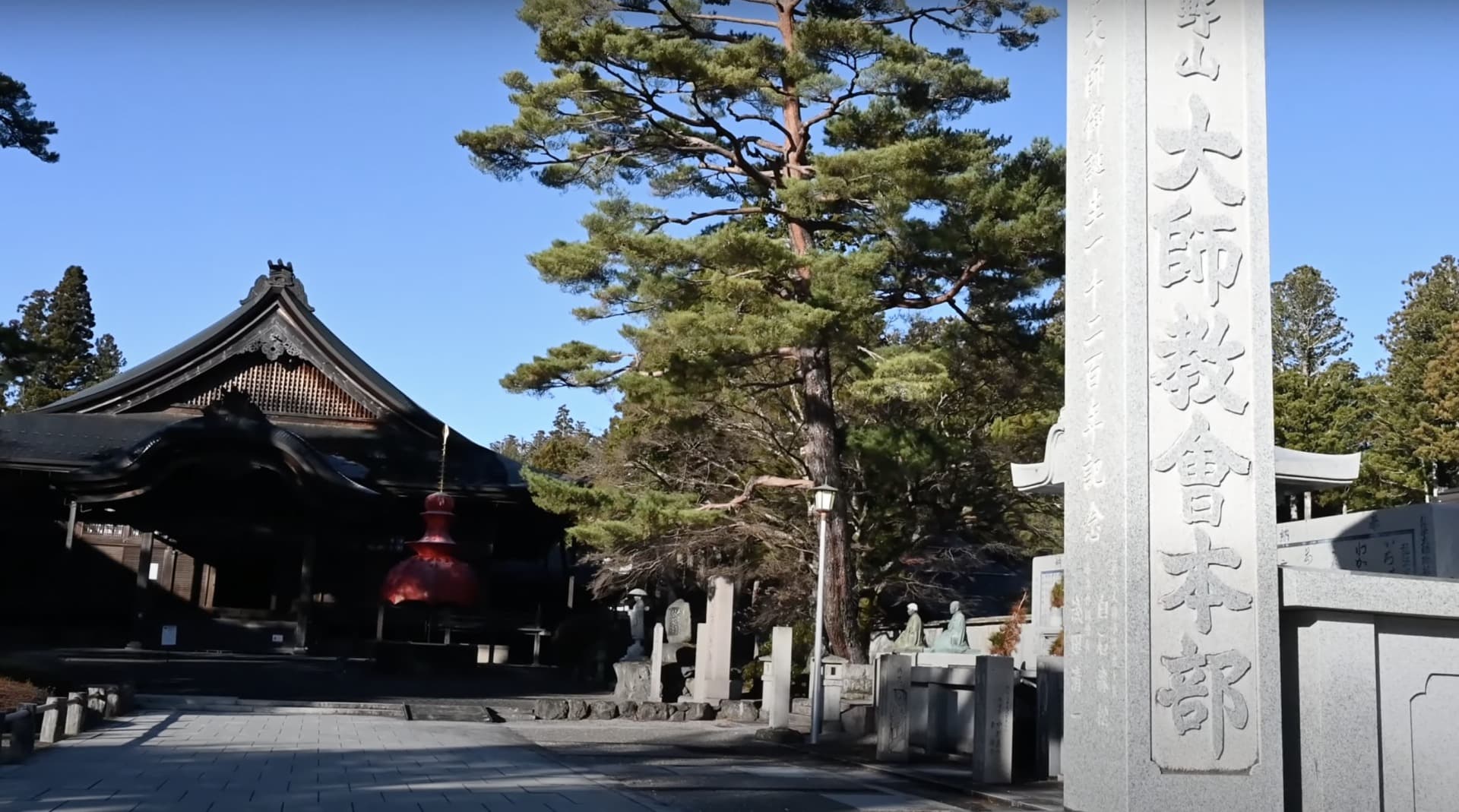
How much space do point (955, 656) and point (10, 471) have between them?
20546mm

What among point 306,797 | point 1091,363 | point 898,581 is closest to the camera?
point 1091,363

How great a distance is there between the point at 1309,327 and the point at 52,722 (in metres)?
47.3

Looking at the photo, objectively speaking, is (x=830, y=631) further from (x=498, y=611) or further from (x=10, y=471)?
→ (x=10, y=471)

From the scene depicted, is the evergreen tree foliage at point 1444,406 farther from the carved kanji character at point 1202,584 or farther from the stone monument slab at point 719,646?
the carved kanji character at point 1202,584

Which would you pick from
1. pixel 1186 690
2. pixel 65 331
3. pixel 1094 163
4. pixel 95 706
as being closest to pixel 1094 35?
pixel 1094 163

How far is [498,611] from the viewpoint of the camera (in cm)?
2684

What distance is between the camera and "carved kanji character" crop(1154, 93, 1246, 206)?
300 inches

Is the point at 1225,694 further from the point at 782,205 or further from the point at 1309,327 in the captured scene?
the point at 1309,327

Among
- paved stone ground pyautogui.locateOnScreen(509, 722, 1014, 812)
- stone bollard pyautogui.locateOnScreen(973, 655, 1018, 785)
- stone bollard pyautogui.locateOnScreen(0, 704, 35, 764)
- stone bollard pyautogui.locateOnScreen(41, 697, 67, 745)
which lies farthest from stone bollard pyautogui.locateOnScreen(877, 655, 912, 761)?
stone bollard pyautogui.locateOnScreen(41, 697, 67, 745)

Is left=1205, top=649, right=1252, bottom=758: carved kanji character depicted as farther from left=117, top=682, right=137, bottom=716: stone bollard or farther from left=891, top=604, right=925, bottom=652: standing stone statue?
left=117, top=682, right=137, bottom=716: stone bollard

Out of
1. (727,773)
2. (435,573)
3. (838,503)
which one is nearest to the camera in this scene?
(727,773)

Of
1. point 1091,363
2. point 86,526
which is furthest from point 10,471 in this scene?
point 1091,363

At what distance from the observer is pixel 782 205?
63.3 ft

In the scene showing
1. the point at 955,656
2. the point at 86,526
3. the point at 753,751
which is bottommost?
the point at 753,751
